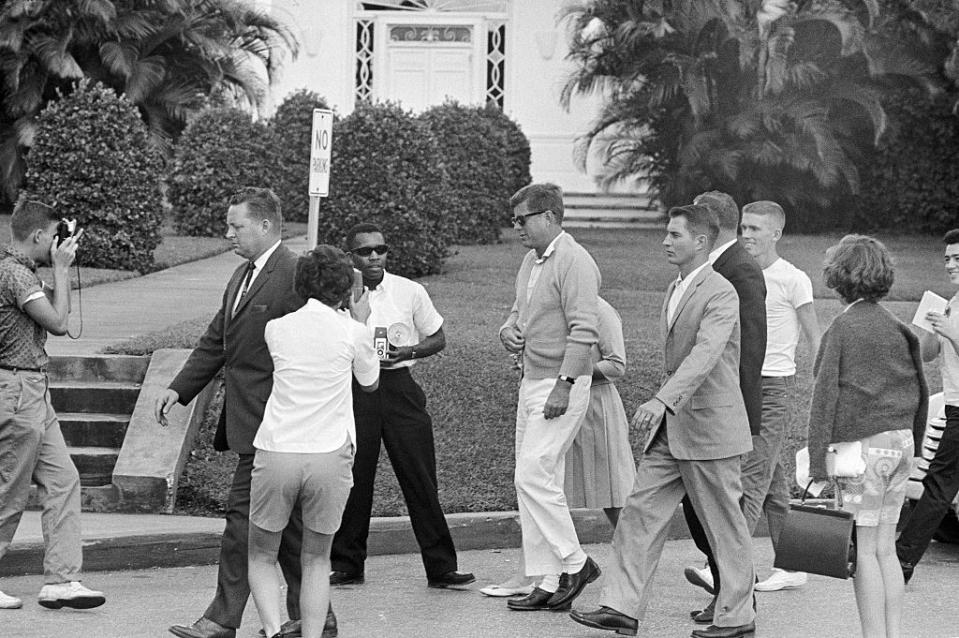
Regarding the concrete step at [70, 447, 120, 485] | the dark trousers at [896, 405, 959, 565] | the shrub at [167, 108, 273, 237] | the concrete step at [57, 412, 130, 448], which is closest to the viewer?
the dark trousers at [896, 405, 959, 565]

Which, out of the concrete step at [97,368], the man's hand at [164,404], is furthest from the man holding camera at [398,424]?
the concrete step at [97,368]

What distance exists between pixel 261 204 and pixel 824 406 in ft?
8.76

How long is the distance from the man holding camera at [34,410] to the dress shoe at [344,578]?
135cm

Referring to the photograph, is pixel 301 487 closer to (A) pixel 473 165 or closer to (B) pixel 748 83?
(A) pixel 473 165

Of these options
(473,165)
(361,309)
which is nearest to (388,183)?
(473,165)

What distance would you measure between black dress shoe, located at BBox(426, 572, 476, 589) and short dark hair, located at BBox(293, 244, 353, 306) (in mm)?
2226

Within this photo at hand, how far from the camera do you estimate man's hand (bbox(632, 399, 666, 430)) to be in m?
6.44

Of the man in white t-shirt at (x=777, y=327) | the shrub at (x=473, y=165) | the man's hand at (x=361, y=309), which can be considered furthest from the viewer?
the shrub at (x=473, y=165)

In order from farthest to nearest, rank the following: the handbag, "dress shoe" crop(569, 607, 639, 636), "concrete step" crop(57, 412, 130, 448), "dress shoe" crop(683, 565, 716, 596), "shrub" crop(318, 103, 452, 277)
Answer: "shrub" crop(318, 103, 452, 277), "concrete step" crop(57, 412, 130, 448), "dress shoe" crop(683, 565, 716, 596), "dress shoe" crop(569, 607, 639, 636), the handbag

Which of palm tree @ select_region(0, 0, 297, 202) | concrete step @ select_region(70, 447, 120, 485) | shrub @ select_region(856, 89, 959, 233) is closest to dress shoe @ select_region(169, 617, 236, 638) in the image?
concrete step @ select_region(70, 447, 120, 485)

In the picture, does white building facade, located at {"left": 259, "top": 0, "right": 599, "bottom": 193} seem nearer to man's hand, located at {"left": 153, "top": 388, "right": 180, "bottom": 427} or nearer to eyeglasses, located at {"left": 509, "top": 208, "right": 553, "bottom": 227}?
eyeglasses, located at {"left": 509, "top": 208, "right": 553, "bottom": 227}

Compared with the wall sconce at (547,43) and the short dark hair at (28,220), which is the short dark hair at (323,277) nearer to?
the short dark hair at (28,220)

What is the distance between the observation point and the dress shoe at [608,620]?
21.6 feet

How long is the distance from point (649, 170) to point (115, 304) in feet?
37.8
